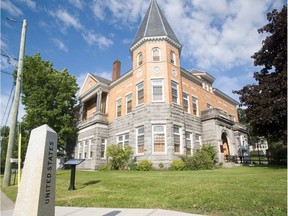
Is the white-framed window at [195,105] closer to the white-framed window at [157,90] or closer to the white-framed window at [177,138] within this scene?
the white-framed window at [177,138]

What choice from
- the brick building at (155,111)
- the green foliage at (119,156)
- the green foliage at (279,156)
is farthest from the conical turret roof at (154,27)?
the green foliage at (279,156)

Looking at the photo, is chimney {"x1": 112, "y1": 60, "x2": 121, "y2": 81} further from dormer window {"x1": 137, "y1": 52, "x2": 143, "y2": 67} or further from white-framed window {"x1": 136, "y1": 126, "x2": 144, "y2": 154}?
white-framed window {"x1": 136, "y1": 126, "x2": 144, "y2": 154}

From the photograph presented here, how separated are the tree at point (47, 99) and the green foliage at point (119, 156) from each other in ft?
32.9

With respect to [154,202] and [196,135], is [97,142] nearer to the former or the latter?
[196,135]

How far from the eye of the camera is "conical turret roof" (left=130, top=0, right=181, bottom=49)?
23.6 metres

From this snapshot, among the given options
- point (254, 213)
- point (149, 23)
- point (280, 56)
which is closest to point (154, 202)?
point (254, 213)

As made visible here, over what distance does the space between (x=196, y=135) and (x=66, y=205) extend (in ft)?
62.8

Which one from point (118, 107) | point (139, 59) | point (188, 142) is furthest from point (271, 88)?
point (118, 107)

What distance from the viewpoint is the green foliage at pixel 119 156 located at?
2017 centimetres


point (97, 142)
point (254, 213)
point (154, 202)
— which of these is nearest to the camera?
point (254, 213)

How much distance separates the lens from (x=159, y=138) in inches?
813

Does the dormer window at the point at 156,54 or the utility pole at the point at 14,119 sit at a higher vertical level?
the dormer window at the point at 156,54

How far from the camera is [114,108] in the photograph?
87.8 ft

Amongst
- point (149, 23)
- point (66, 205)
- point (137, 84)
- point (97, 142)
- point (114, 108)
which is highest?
point (149, 23)
